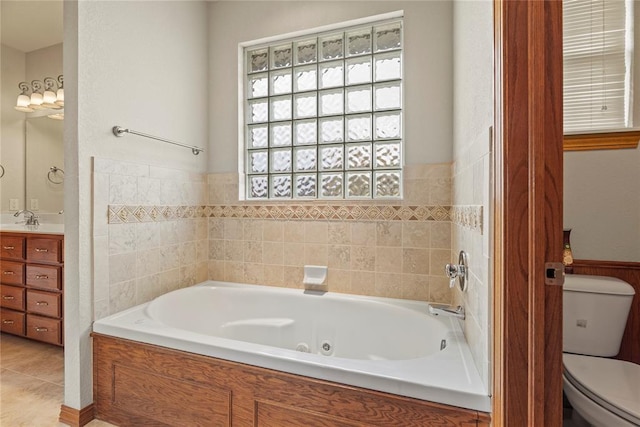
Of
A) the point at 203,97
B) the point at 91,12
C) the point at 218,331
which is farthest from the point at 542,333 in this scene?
the point at 203,97

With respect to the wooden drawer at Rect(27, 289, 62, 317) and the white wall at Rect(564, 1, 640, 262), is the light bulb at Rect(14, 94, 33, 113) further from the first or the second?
the white wall at Rect(564, 1, 640, 262)

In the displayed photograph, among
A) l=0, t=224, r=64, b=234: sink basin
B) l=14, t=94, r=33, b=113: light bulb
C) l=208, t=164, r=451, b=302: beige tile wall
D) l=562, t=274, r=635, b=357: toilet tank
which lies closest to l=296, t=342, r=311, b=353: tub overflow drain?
l=208, t=164, r=451, b=302: beige tile wall

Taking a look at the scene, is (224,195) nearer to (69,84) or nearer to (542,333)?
(69,84)

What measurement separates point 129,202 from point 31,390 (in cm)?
131

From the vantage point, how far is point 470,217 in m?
1.25

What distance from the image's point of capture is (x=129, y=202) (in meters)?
1.83

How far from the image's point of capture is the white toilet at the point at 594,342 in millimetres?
1236

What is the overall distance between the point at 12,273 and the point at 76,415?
5.43ft

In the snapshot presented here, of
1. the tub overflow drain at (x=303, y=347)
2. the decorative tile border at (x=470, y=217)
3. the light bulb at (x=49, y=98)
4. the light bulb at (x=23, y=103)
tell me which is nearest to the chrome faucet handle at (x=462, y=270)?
the decorative tile border at (x=470, y=217)

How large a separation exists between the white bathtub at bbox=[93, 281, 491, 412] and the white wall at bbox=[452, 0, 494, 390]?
131 mm

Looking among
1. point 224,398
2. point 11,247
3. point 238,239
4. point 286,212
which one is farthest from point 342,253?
point 11,247

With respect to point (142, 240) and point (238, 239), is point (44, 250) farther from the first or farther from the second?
point (238, 239)

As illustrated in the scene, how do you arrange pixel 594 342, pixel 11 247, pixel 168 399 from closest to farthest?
pixel 168 399 → pixel 594 342 → pixel 11 247

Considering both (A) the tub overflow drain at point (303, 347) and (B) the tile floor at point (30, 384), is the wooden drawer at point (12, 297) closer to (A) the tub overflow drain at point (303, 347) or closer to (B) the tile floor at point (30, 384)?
(B) the tile floor at point (30, 384)
